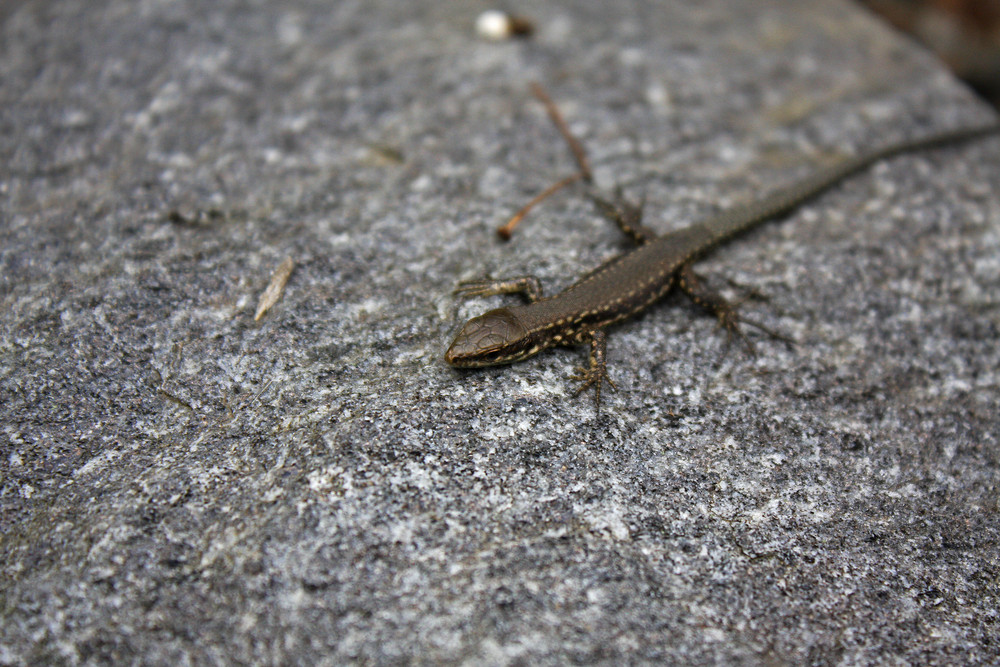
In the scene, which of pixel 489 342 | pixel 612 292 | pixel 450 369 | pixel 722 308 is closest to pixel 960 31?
pixel 722 308

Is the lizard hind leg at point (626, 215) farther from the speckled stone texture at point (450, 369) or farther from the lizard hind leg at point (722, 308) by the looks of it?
the lizard hind leg at point (722, 308)

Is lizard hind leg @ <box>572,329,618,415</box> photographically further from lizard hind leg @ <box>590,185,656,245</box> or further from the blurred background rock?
the blurred background rock

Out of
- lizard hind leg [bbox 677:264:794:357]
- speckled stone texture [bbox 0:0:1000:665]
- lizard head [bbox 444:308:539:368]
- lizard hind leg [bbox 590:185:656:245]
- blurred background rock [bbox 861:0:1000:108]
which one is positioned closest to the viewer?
speckled stone texture [bbox 0:0:1000:665]

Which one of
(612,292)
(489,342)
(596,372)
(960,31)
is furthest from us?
(960,31)

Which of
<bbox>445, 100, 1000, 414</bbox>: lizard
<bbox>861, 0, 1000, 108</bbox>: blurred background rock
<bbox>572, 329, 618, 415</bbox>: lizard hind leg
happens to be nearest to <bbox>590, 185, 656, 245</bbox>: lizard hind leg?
<bbox>445, 100, 1000, 414</bbox>: lizard

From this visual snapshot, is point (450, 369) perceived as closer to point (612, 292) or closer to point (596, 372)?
point (596, 372)

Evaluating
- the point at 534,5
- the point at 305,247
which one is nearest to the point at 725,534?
the point at 305,247
